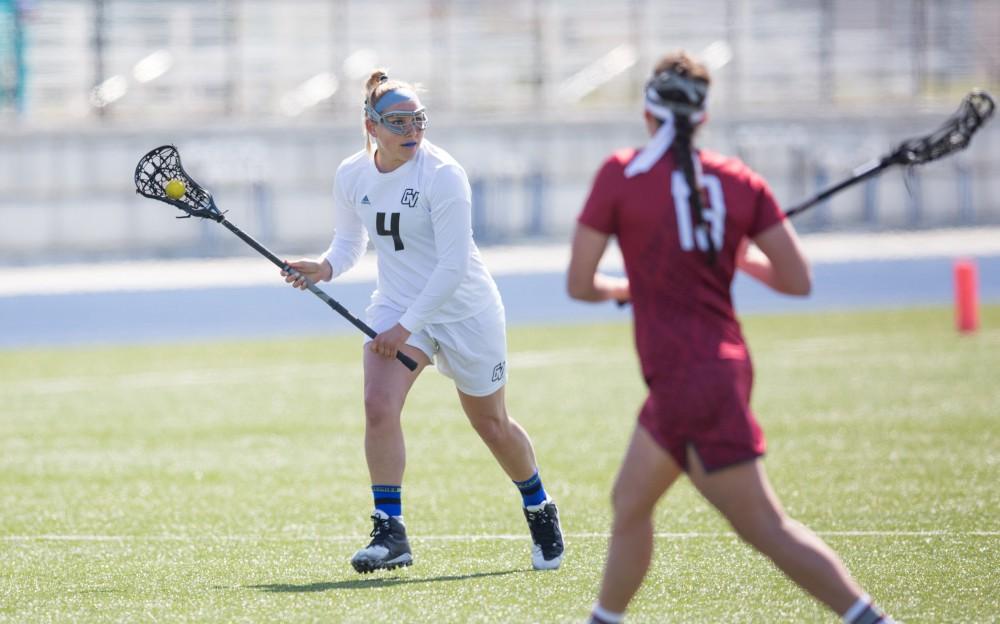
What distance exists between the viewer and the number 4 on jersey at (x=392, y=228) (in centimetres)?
596

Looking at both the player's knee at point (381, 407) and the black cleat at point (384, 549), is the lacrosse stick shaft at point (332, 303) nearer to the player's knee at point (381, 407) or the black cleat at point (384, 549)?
the player's knee at point (381, 407)

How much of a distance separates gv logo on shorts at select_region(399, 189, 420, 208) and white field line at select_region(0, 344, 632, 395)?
25.4 feet

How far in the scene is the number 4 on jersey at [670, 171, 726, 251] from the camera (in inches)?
158

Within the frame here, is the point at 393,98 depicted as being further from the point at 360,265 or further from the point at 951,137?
the point at 360,265

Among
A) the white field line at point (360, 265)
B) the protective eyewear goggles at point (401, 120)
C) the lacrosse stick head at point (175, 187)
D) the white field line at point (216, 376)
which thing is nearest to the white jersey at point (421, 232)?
the protective eyewear goggles at point (401, 120)

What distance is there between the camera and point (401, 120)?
19.3 ft

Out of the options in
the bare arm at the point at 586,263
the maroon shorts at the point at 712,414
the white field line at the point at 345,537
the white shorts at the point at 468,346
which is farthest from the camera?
the white field line at the point at 345,537

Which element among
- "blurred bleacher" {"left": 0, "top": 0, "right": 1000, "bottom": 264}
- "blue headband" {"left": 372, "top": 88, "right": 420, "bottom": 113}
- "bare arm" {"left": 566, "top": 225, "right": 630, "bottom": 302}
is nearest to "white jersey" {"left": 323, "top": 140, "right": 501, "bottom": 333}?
"blue headband" {"left": 372, "top": 88, "right": 420, "bottom": 113}

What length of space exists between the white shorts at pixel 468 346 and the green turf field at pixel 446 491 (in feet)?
2.53

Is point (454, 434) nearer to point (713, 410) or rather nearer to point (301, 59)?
point (713, 410)

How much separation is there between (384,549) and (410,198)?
1401 mm

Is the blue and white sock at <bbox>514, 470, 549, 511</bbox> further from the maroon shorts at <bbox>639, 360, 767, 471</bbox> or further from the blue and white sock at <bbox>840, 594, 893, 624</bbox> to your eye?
the blue and white sock at <bbox>840, 594, 893, 624</bbox>

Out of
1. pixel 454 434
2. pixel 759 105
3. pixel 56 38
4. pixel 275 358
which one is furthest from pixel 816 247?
pixel 454 434

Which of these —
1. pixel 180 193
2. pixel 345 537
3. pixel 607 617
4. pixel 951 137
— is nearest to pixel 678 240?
pixel 607 617
